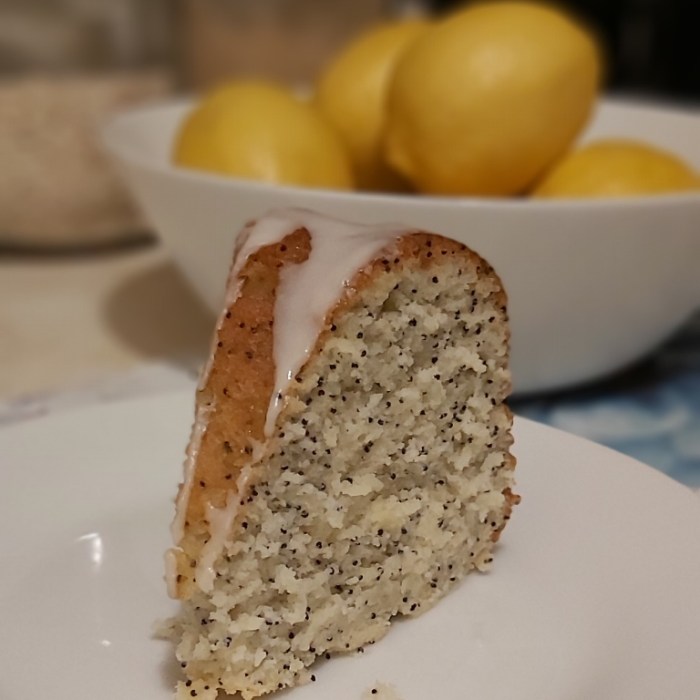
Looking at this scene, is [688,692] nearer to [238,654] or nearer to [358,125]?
[238,654]

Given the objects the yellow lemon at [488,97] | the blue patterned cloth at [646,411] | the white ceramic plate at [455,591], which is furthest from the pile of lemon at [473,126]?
the white ceramic plate at [455,591]

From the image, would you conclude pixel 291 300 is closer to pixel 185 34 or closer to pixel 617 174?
pixel 617 174

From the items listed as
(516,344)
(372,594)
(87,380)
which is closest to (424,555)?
(372,594)

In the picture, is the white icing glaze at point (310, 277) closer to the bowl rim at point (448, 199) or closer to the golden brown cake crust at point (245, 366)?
the golden brown cake crust at point (245, 366)

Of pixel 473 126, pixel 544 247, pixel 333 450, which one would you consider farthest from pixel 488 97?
pixel 333 450

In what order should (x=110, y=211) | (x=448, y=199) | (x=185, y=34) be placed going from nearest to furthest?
1. (x=448, y=199)
2. (x=110, y=211)
3. (x=185, y=34)

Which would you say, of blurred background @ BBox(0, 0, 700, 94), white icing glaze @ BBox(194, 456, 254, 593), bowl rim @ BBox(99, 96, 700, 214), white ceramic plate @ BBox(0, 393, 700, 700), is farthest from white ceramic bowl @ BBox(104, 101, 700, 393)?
blurred background @ BBox(0, 0, 700, 94)
